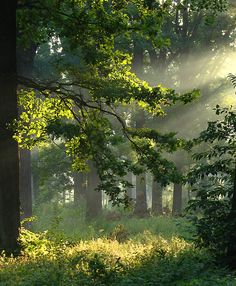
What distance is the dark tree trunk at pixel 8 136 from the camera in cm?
1166

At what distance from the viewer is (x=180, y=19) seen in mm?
29312

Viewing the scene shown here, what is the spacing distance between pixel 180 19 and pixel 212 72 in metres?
3.78

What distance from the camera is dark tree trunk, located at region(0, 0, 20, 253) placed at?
38.3 feet

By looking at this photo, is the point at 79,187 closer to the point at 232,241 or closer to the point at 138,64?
the point at 138,64

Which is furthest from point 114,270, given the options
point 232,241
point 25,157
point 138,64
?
point 138,64

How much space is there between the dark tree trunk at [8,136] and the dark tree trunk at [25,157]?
26.5ft

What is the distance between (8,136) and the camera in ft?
38.8

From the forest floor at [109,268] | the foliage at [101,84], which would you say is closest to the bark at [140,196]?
the foliage at [101,84]

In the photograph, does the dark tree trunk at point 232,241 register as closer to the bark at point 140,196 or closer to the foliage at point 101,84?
the foliage at point 101,84

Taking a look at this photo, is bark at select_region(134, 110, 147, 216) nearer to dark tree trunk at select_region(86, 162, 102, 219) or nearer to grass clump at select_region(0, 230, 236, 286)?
dark tree trunk at select_region(86, 162, 102, 219)

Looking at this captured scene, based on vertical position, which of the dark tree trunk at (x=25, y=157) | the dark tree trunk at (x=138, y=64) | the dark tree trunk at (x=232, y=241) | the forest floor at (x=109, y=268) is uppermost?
the dark tree trunk at (x=138, y=64)

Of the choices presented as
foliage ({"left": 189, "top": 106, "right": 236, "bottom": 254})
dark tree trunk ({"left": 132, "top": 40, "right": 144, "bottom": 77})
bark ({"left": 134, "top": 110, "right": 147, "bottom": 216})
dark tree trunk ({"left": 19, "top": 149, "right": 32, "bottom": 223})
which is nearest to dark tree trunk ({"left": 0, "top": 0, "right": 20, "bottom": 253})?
foliage ({"left": 189, "top": 106, "right": 236, "bottom": 254})

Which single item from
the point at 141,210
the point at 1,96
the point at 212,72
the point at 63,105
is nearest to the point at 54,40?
the point at 212,72

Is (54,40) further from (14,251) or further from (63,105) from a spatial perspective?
Result: (14,251)
